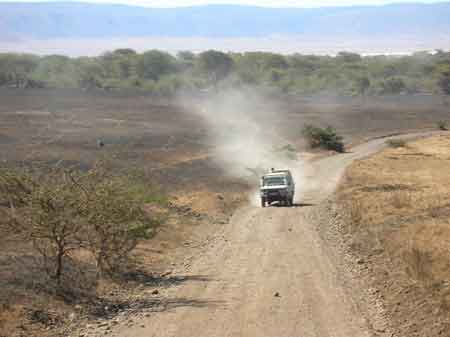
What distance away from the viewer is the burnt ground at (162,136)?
31594 millimetres

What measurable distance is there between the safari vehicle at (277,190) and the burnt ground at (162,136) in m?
1.90

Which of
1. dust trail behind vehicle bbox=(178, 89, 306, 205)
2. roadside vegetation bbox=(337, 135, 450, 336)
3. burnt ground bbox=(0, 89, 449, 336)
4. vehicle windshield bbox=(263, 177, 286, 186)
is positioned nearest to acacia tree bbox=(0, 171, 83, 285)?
burnt ground bbox=(0, 89, 449, 336)

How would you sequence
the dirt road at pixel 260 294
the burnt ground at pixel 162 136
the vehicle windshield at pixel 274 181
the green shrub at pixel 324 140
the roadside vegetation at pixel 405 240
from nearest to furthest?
the dirt road at pixel 260 294, the roadside vegetation at pixel 405 240, the burnt ground at pixel 162 136, the vehicle windshield at pixel 274 181, the green shrub at pixel 324 140

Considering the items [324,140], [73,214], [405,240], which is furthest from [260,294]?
[324,140]

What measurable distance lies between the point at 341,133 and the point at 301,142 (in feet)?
52.0

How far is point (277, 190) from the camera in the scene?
4328 cm

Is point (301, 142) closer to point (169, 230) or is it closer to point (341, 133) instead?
point (341, 133)

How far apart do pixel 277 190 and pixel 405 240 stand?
17708 mm

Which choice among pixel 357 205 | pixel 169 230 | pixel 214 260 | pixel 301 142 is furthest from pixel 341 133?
pixel 214 260

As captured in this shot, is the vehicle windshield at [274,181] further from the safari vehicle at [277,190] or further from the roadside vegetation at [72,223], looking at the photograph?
the roadside vegetation at [72,223]

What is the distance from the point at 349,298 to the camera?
19188 mm

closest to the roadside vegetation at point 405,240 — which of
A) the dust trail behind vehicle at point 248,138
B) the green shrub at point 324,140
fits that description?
the dust trail behind vehicle at point 248,138

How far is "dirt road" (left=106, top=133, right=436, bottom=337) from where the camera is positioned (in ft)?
54.0

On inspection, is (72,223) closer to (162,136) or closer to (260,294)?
(260,294)
